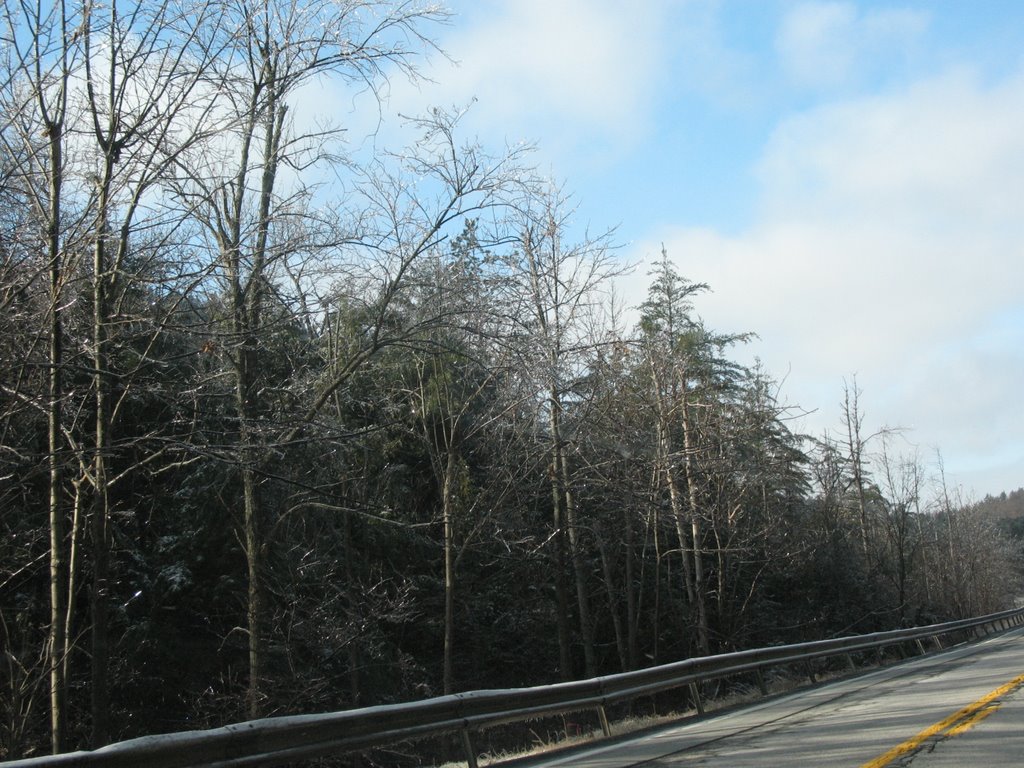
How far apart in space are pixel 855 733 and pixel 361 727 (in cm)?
528

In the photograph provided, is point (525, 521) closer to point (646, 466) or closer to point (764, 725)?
point (646, 466)

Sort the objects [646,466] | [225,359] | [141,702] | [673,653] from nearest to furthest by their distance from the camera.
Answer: [225,359] < [141,702] < [646,466] < [673,653]

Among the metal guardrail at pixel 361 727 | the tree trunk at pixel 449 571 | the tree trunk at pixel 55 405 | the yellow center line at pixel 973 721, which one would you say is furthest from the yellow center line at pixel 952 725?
the tree trunk at pixel 449 571

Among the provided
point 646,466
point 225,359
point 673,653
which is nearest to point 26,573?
point 225,359

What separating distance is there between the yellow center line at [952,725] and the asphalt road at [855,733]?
0.01 meters

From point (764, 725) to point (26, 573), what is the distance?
39.6 ft

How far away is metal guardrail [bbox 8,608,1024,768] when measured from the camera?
601cm

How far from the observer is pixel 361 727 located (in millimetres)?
7922

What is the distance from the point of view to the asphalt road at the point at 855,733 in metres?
8.10

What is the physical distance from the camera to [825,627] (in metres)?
37.3

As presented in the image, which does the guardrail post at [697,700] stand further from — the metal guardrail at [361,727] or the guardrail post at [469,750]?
the guardrail post at [469,750]

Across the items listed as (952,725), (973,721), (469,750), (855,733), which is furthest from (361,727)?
(973,721)

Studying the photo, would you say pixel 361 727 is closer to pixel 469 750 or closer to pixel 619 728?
pixel 469 750

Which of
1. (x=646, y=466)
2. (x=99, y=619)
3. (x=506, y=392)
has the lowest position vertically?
(x=99, y=619)
